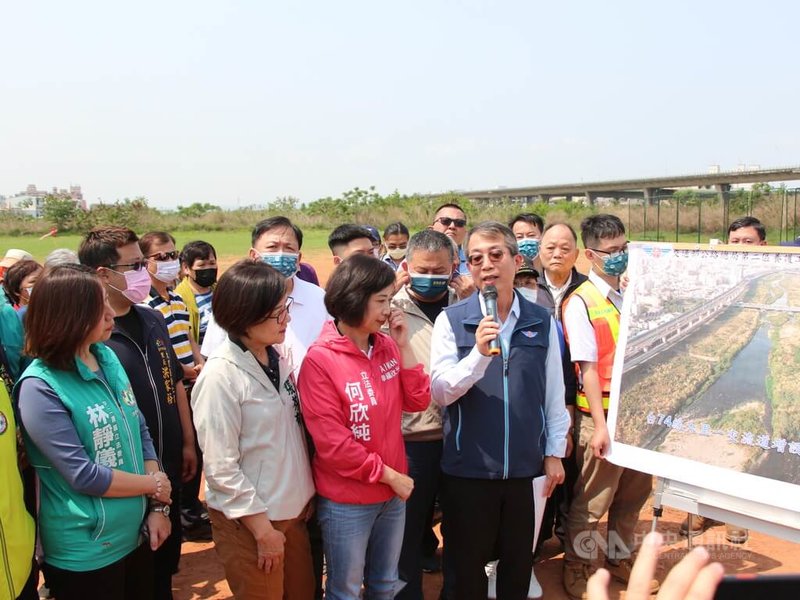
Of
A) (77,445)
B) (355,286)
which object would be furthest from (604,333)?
(77,445)

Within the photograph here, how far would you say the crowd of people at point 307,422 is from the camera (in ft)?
7.14

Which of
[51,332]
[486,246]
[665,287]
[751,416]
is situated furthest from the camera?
[665,287]

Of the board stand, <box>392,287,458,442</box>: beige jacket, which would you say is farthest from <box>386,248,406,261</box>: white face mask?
the board stand

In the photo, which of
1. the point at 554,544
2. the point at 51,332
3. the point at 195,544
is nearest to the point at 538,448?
the point at 554,544

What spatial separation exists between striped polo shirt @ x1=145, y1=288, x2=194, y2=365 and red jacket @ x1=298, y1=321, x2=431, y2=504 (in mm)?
1838

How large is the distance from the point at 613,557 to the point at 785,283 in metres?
1.95

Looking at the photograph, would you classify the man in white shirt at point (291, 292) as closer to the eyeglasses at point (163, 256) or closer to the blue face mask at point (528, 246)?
the eyeglasses at point (163, 256)

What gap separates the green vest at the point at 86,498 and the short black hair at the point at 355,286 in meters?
0.94

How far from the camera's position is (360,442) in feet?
7.96

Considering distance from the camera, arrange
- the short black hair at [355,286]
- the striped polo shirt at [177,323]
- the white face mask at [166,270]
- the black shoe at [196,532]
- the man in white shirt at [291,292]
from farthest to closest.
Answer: the white face mask at [166,270], the black shoe at [196,532], the striped polo shirt at [177,323], the man in white shirt at [291,292], the short black hair at [355,286]

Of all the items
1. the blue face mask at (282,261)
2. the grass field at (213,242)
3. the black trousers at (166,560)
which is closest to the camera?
the black trousers at (166,560)

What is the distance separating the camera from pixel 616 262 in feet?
11.3

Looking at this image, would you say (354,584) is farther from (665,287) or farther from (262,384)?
(665,287)

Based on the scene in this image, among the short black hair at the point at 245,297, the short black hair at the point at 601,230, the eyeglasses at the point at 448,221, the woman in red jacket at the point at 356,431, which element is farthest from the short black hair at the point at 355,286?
the eyeglasses at the point at 448,221
